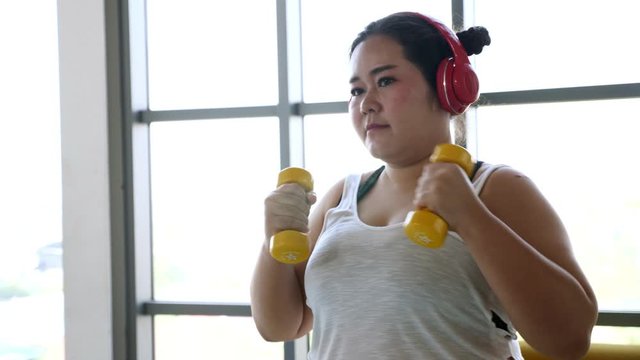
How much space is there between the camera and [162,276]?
7.58ft

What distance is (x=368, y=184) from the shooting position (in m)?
1.32

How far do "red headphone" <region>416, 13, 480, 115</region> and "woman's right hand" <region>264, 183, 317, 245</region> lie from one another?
0.31 metres

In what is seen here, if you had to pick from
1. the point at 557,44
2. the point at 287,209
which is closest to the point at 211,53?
the point at 557,44

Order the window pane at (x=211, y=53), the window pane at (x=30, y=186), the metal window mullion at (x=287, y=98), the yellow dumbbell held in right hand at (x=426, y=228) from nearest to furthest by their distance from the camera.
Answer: the yellow dumbbell held in right hand at (x=426, y=228), the metal window mullion at (x=287, y=98), the window pane at (x=211, y=53), the window pane at (x=30, y=186)

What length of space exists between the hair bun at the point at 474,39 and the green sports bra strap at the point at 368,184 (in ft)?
0.96

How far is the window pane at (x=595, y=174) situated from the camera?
1.84 metres

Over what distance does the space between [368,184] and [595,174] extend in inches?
34.2

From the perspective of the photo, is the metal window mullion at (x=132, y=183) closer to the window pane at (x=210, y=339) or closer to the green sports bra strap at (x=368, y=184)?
the window pane at (x=210, y=339)

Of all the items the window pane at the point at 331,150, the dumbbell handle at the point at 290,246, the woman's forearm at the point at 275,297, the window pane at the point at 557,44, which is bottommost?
the woman's forearm at the point at 275,297

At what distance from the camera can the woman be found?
1.01 meters

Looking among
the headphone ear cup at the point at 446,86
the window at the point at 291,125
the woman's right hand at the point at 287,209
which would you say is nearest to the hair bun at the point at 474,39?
the headphone ear cup at the point at 446,86

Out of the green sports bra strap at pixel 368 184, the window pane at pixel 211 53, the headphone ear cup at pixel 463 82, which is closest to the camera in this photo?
the headphone ear cup at pixel 463 82

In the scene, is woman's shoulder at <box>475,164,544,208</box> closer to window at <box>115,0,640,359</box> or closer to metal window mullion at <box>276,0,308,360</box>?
window at <box>115,0,640,359</box>

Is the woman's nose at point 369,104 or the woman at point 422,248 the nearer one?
the woman at point 422,248
